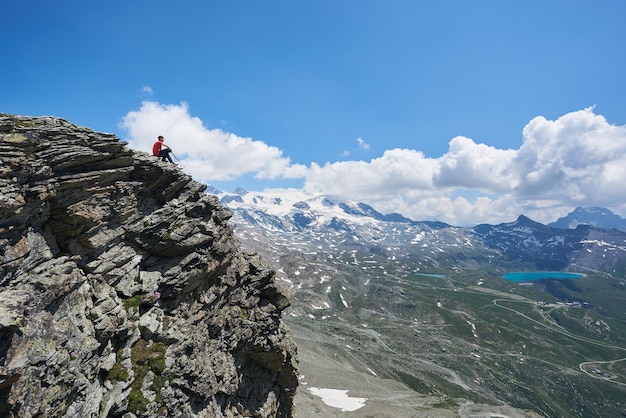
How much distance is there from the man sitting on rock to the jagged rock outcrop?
213 cm

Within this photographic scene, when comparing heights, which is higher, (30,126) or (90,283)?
(30,126)

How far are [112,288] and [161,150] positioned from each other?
48.2 ft

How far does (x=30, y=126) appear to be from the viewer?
79.7 ft

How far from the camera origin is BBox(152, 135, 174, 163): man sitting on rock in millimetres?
34656

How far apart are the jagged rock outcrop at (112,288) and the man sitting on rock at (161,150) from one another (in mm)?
2132

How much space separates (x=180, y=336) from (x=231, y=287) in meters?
10.0

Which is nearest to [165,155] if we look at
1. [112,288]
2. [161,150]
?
[161,150]

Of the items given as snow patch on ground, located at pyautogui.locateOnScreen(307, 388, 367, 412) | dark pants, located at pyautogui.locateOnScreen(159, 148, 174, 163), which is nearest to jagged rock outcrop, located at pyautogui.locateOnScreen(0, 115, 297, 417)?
dark pants, located at pyautogui.locateOnScreen(159, 148, 174, 163)

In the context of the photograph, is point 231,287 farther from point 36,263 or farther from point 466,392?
point 466,392

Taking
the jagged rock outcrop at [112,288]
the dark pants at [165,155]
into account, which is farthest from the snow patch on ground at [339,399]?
the dark pants at [165,155]

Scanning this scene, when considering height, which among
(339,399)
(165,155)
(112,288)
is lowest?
(339,399)

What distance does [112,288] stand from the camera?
27.1 m

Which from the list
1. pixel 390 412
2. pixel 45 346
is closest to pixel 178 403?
pixel 45 346

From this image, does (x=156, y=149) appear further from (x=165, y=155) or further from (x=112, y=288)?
(x=112, y=288)
